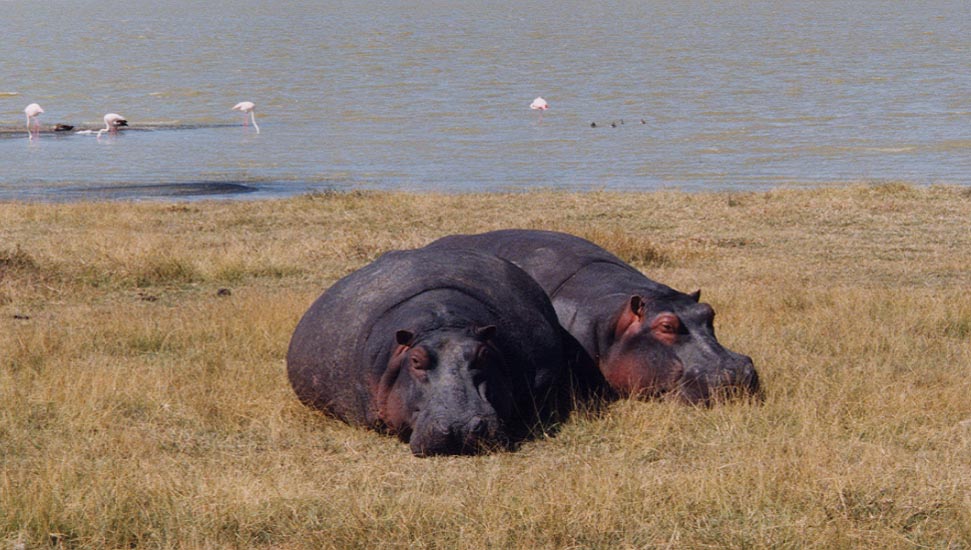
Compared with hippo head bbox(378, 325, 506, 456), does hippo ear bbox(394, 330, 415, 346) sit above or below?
above

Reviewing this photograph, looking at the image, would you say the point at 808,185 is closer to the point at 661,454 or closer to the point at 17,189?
the point at 17,189

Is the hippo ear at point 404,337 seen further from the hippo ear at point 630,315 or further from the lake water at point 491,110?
the lake water at point 491,110

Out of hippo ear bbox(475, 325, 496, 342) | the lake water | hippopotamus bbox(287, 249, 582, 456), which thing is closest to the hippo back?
hippopotamus bbox(287, 249, 582, 456)

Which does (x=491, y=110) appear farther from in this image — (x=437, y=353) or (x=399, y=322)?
(x=437, y=353)

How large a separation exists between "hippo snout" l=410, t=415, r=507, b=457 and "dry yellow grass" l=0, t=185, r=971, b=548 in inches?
2.4

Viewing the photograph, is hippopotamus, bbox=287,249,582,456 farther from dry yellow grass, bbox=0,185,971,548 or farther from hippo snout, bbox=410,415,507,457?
dry yellow grass, bbox=0,185,971,548

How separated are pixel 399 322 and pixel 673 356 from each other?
1528mm

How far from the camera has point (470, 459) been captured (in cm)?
605

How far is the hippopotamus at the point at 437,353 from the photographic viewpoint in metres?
6.13

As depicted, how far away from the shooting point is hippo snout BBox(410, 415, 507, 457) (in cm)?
601

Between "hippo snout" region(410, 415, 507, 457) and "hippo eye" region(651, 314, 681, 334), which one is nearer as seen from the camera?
"hippo snout" region(410, 415, 507, 457)

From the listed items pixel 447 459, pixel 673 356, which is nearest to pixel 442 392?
pixel 447 459

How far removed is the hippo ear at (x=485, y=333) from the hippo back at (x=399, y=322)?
282 mm

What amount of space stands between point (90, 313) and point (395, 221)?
6.30m
